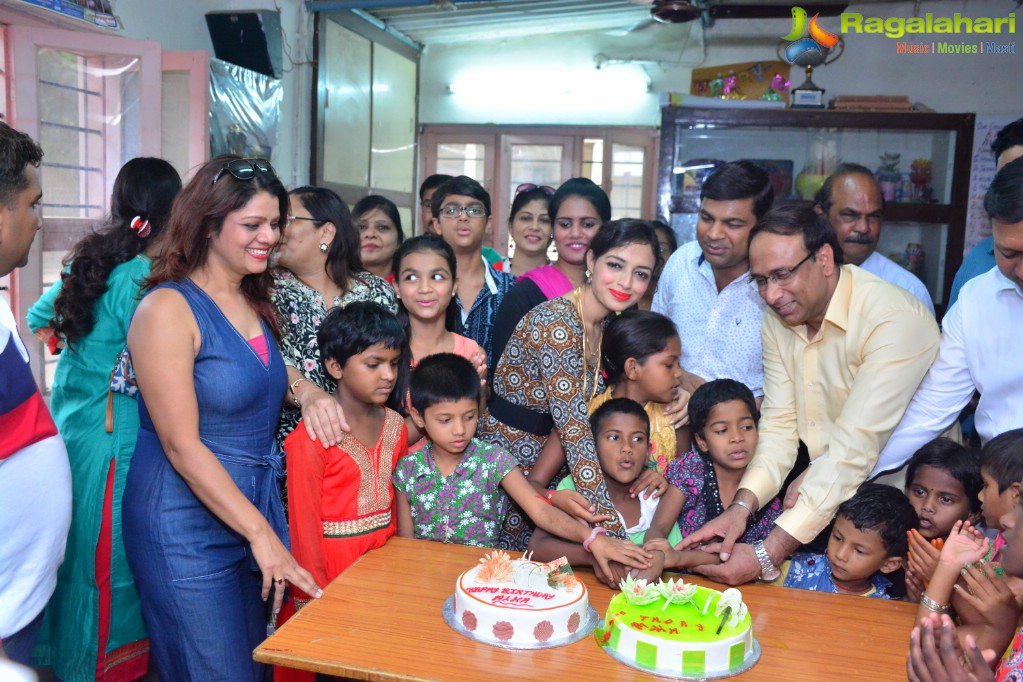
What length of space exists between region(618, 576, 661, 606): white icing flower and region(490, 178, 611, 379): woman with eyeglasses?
4.11 ft

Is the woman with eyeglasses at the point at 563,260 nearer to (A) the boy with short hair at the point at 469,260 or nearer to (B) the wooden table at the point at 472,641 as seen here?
(A) the boy with short hair at the point at 469,260

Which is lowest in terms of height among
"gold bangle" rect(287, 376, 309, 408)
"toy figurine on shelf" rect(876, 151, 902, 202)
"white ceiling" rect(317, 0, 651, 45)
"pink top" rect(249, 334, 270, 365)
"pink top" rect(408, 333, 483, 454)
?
"gold bangle" rect(287, 376, 309, 408)

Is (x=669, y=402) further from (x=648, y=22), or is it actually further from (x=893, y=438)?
(x=648, y=22)

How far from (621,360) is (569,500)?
1.83 ft

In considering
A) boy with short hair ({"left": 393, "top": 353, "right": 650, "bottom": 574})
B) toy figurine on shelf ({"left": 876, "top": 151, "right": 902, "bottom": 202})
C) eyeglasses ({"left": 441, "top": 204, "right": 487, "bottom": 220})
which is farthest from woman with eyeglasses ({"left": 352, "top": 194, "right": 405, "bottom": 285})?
toy figurine on shelf ({"left": 876, "top": 151, "right": 902, "bottom": 202})

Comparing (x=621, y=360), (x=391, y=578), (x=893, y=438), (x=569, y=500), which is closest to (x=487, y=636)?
(x=391, y=578)

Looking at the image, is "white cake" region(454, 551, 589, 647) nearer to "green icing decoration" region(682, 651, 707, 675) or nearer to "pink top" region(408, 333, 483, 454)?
"green icing decoration" region(682, 651, 707, 675)

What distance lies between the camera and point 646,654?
1.79m

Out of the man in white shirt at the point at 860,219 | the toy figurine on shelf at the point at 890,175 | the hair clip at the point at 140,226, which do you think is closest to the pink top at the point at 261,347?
the hair clip at the point at 140,226

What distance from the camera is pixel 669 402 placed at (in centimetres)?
291

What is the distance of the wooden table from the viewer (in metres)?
1.76

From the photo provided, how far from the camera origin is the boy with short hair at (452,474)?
8.57 feet

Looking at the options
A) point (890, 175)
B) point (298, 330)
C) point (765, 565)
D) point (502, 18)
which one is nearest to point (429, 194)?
point (298, 330)

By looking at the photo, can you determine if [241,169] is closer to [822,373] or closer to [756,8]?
[822,373]
